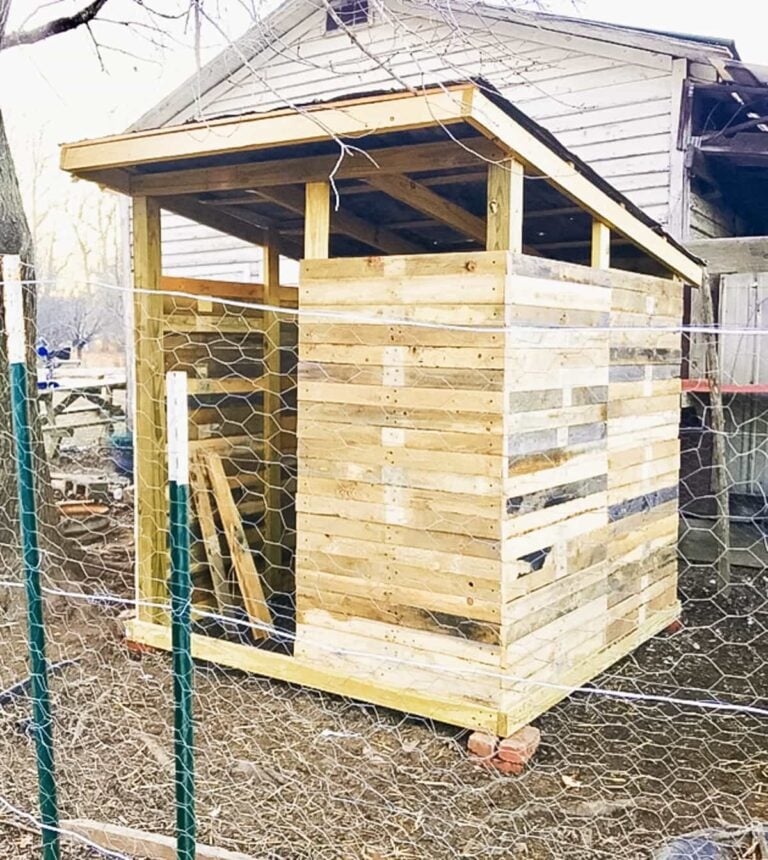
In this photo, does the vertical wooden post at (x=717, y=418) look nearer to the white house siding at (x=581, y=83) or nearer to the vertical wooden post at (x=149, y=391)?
the white house siding at (x=581, y=83)

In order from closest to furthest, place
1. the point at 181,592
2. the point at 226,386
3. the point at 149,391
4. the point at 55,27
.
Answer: the point at 181,592
the point at 149,391
the point at 55,27
the point at 226,386

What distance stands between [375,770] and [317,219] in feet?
7.66

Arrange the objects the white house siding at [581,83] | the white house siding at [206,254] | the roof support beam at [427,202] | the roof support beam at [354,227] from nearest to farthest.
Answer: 1. the roof support beam at [427,202]
2. the roof support beam at [354,227]
3. the white house siding at [581,83]
4. the white house siding at [206,254]

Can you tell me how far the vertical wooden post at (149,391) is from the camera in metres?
4.36

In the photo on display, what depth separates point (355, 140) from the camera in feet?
11.8

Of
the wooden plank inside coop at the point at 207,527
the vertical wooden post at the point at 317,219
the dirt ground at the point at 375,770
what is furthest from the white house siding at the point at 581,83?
the dirt ground at the point at 375,770

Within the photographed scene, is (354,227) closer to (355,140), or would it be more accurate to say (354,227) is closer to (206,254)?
(355,140)

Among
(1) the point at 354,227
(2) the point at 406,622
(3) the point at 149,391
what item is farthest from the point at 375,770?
(1) the point at 354,227

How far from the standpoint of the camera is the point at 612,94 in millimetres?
7133

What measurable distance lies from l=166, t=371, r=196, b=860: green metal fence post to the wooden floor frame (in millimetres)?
1508

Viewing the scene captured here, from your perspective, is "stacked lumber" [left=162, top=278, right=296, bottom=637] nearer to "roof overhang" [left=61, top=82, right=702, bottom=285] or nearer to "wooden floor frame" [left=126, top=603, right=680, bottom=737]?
"wooden floor frame" [left=126, top=603, right=680, bottom=737]

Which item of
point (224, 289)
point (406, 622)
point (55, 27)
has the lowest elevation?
point (406, 622)

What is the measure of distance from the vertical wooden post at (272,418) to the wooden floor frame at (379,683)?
3.18 feet

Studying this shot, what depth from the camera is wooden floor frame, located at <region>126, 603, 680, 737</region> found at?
3.51 metres
